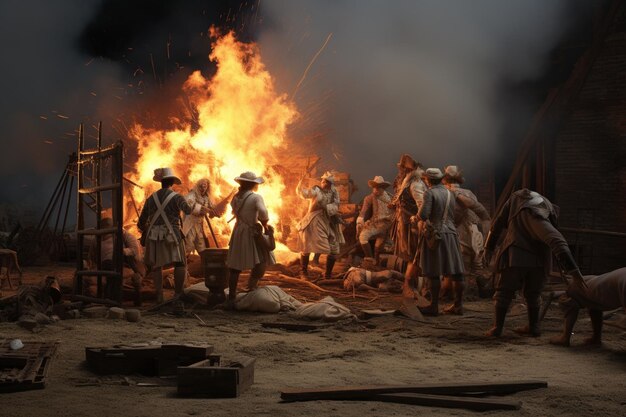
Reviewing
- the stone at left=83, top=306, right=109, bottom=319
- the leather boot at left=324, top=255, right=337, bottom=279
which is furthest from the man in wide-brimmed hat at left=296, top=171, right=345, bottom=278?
the stone at left=83, top=306, right=109, bottom=319

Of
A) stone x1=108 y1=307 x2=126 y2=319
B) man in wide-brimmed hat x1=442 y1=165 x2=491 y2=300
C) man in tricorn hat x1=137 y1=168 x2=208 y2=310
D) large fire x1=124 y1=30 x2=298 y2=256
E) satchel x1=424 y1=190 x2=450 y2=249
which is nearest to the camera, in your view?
stone x1=108 y1=307 x2=126 y2=319

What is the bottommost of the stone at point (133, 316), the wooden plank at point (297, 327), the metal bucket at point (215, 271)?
the wooden plank at point (297, 327)

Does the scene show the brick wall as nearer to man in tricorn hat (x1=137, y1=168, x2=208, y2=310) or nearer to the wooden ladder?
man in tricorn hat (x1=137, y1=168, x2=208, y2=310)

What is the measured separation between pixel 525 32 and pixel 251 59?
25.3 ft

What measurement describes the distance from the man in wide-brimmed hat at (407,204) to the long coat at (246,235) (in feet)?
7.22

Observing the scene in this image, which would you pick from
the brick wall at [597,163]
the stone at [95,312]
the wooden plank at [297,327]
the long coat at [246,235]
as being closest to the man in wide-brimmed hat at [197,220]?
the long coat at [246,235]

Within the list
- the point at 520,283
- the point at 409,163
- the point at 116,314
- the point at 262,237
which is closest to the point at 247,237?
the point at 262,237

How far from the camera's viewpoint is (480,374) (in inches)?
228

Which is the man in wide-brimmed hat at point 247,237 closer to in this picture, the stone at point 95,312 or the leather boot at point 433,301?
the stone at point 95,312

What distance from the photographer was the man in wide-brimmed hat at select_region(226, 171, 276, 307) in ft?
32.5

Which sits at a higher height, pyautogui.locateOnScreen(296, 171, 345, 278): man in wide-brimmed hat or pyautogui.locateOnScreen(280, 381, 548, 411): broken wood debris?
pyautogui.locateOnScreen(296, 171, 345, 278): man in wide-brimmed hat

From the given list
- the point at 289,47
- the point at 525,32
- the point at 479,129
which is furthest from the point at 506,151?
the point at 289,47

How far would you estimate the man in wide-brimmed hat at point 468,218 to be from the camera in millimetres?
11500

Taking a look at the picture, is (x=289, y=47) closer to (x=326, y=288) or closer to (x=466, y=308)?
(x=326, y=288)
